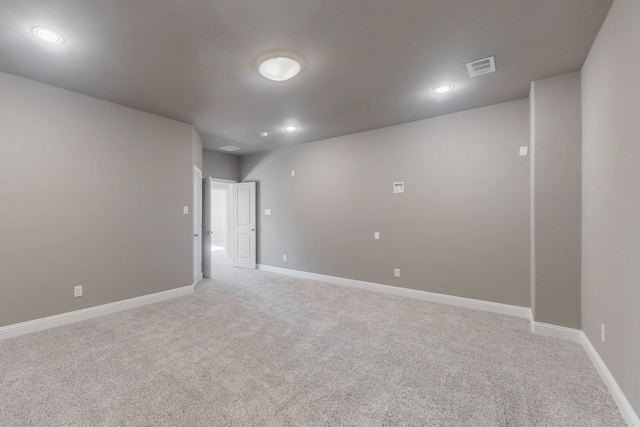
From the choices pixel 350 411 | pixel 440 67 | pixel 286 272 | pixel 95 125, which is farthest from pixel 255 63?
pixel 286 272

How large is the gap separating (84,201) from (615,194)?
5.23m

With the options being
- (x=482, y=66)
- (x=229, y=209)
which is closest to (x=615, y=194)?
(x=482, y=66)

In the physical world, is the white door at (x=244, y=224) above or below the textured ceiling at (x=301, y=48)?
below

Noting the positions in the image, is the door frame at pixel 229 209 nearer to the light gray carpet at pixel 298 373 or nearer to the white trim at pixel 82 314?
the white trim at pixel 82 314

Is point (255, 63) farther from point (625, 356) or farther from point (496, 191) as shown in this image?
point (625, 356)

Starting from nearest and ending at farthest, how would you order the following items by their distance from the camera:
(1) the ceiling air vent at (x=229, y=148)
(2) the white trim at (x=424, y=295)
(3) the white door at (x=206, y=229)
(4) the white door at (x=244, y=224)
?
(2) the white trim at (x=424, y=295)
(3) the white door at (x=206, y=229)
(1) the ceiling air vent at (x=229, y=148)
(4) the white door at (x=244, y=224)

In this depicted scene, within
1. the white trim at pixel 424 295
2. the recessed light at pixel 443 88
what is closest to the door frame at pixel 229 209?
the white trim at pixel 424 295

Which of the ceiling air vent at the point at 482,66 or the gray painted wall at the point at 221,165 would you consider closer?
the ceiling air vent at the point at 482,66

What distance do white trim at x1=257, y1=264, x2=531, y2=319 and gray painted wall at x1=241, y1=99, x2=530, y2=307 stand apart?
0.09m

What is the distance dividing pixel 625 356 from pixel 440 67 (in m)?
2.68

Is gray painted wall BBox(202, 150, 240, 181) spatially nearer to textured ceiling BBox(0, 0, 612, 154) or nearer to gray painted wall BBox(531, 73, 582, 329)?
textured ceiling BBox(0, 0, 612, 154)

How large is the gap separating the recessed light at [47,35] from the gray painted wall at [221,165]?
3.86m

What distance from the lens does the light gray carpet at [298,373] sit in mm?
1784

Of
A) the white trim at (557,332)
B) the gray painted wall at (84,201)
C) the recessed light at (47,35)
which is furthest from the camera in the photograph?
the gray painted wall at (84,201)
